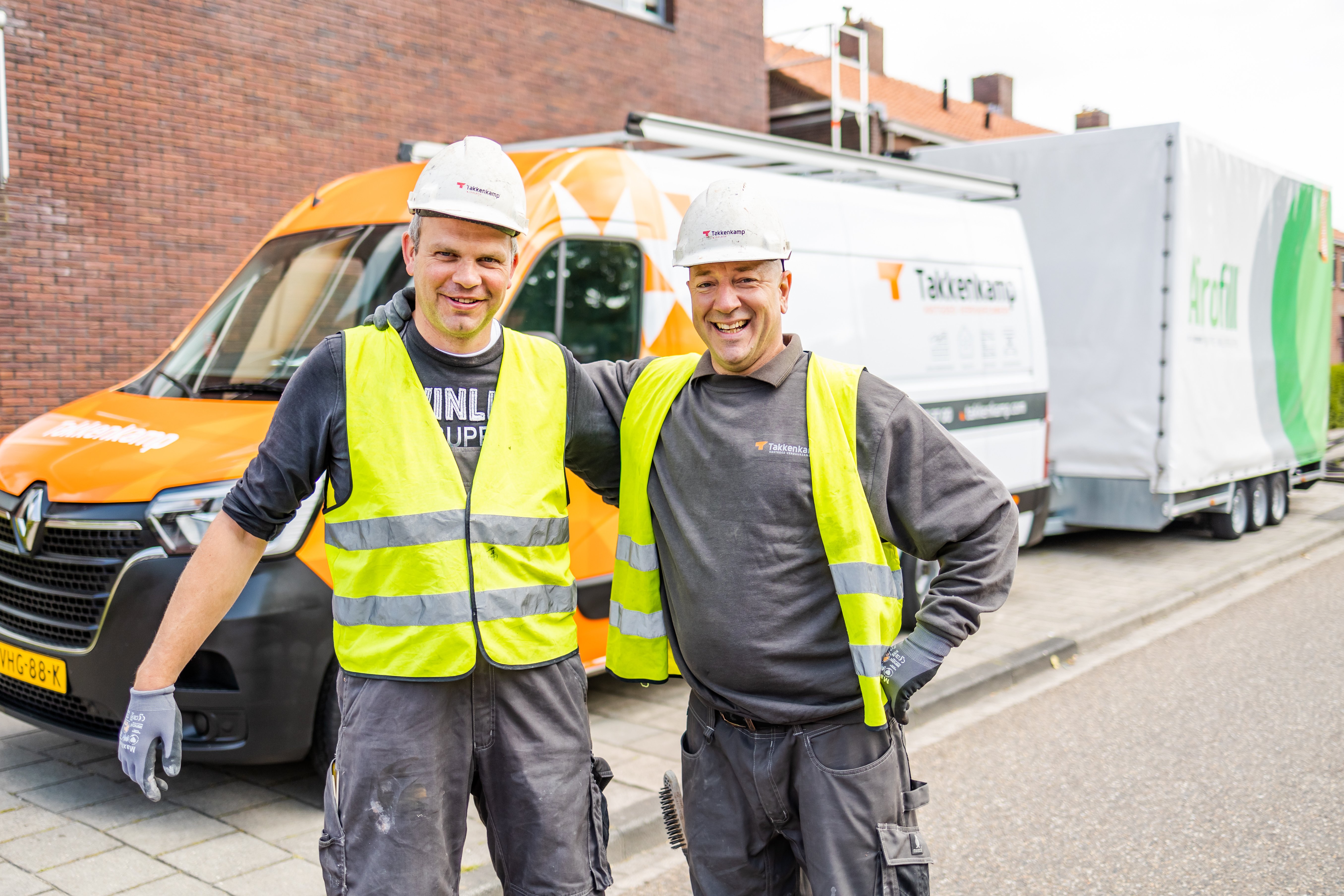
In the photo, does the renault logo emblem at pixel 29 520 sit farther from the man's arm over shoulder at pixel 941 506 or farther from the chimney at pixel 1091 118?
the chimney at pixel 1091 118

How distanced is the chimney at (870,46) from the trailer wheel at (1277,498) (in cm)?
1626

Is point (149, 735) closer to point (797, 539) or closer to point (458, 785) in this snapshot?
→ point (458, 785)

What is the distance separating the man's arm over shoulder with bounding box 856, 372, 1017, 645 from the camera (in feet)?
7.86

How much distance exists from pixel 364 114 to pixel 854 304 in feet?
22.1

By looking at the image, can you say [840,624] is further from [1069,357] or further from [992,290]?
[1069,357]

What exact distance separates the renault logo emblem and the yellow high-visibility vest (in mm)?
2677

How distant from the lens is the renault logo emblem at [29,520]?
4.25m

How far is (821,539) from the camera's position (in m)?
2.41

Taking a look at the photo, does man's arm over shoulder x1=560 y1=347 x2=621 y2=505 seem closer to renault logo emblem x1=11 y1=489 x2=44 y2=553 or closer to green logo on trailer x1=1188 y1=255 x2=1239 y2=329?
renault logo emblem x1=11 y1=489 x2=44 y2=553

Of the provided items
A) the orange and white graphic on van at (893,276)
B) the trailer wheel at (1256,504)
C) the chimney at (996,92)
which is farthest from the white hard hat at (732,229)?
the chimney at (996,92)

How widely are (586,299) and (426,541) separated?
2861 mm

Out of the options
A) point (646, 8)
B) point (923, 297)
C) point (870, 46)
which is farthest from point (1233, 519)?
point (870, 46)

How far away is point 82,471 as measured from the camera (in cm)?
423

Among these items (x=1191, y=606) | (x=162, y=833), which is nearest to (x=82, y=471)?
(x=162, y=833)
